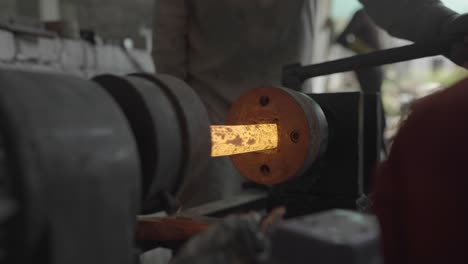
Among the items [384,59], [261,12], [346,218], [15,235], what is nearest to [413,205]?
[346,218]

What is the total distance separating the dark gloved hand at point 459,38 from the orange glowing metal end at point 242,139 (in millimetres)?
432

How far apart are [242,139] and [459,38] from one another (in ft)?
1.76

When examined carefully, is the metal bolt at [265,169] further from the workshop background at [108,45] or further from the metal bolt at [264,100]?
the workshop background at [108,45]

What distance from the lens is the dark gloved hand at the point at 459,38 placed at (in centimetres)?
96

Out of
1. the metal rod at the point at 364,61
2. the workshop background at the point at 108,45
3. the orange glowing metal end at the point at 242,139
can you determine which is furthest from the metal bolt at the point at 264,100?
the workshop background at the point at 108,45

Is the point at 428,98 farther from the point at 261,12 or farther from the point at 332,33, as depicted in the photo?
the point at 332,33

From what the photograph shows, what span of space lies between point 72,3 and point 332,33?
96.1 inches

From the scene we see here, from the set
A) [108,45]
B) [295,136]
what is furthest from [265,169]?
[108,45]

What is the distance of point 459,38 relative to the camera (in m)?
0.97

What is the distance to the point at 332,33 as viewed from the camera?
3.44 m

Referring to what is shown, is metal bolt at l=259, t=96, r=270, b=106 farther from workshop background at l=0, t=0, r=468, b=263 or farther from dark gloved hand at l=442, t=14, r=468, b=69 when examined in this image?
workshop background at l=0, t=0, r=468, b=263

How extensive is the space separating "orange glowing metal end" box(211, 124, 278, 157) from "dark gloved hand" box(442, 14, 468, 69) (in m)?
0.43

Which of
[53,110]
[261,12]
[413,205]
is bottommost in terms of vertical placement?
[413,205]

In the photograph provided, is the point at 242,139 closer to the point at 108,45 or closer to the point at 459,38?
the point at 459,38
